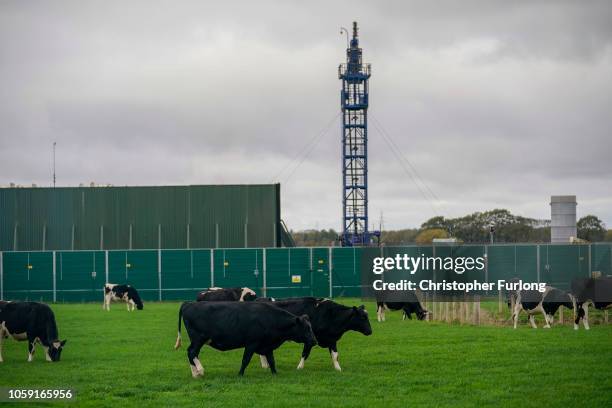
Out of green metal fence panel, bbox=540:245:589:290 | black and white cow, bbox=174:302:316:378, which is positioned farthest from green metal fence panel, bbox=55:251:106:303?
black and white cow, bbox=174:302:316:378

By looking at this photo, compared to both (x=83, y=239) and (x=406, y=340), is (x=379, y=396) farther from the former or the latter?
(x=83, y=239)

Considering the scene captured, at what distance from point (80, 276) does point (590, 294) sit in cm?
3290

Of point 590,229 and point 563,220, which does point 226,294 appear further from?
point 590,229

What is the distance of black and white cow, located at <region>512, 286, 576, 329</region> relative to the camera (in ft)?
108

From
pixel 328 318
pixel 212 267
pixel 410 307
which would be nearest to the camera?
pixel 328 318

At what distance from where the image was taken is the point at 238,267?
55688 millimetres

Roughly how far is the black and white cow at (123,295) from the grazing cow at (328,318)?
1000 inches

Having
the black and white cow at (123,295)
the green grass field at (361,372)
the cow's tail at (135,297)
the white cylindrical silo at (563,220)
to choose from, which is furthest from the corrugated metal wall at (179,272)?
the green grass field at (361,372)

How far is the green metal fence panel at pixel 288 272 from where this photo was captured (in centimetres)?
5512

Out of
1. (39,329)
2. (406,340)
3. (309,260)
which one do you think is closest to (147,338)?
(39,329)

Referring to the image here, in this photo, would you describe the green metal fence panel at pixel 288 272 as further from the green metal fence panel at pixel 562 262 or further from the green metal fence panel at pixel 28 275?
the green metal fence panel at pixel 562 262

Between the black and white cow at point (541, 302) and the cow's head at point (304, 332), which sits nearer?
the cow's head at point (304, 332)

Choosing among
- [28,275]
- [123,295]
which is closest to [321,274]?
[123,295]

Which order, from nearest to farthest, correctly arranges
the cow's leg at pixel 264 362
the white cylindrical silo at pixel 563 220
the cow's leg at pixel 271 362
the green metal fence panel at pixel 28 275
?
1. the cow's leg at pixel 271 362
2. the cow's leg at pixel 264 362
3. the green metal fence panel at pixel 28 275
4. the white cylindrical silo at pixel 563 220
